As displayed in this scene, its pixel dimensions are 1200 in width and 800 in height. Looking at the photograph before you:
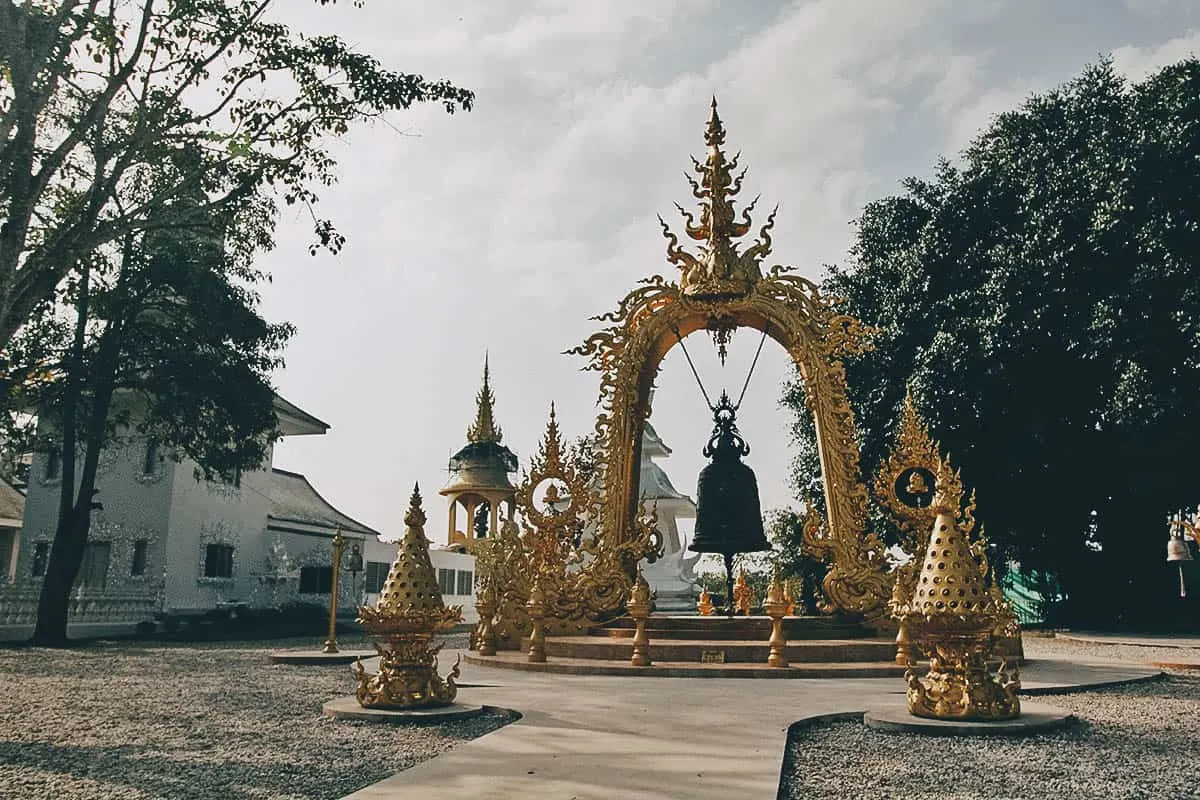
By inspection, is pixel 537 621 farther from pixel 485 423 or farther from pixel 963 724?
pixel 485 423

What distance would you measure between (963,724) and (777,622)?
4236 millimetres

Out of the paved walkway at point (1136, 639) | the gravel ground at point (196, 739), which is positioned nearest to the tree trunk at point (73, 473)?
the gravel ground at point (196, 739)

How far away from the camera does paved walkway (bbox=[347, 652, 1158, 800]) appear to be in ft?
17.0

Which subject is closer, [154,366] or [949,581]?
[949,581]

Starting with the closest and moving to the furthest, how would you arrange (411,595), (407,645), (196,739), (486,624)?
(196,739) → (407,645) → (411,595) → (486,624)

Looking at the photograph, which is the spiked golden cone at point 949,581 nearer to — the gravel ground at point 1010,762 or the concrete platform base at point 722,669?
the gravel ground at point 1010,762

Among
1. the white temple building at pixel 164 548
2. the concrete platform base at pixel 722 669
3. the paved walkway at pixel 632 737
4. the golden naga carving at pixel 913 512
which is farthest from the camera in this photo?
the white temple building at pixel 164 548

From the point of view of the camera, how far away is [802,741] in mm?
7113

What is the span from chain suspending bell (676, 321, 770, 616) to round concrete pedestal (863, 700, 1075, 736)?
5053 millimetres

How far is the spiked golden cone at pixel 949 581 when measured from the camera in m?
7.54

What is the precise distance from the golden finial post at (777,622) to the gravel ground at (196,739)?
4.25 meters

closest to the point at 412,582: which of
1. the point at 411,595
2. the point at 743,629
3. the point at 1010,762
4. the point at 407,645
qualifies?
the point at 411,595

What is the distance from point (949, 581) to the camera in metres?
7.64

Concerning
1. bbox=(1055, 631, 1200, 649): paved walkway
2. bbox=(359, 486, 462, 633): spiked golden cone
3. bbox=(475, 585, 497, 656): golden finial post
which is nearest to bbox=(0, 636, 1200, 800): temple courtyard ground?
bbox=(359, 486, 462, 633): spiked golden cone
